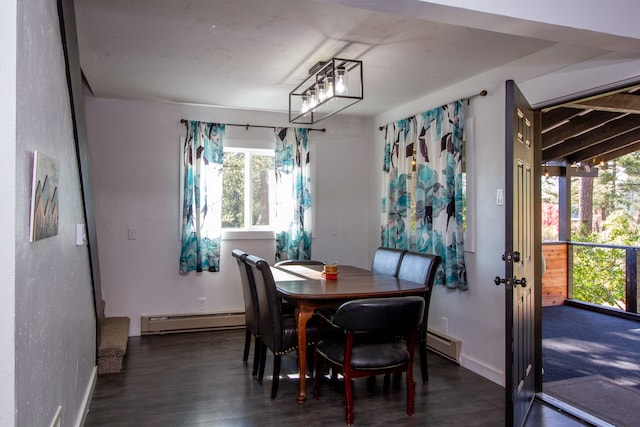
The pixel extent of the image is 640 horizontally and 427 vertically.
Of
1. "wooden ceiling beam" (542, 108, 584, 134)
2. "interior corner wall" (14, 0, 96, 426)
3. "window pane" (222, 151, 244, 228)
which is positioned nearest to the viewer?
"interior corner wall" (14, 0, 96, 426)

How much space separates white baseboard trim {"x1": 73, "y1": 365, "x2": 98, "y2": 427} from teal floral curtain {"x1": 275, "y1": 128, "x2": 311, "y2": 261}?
2.16 m

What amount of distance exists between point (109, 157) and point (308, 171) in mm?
2002

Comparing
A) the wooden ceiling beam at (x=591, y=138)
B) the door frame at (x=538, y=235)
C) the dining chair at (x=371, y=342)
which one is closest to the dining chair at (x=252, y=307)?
the dining chair at (x=371, y=342)

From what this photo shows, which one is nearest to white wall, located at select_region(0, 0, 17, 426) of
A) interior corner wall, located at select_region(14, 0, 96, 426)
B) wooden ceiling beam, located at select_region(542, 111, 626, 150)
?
interior corner wall, located at select_region(14, 0, 96, 426)

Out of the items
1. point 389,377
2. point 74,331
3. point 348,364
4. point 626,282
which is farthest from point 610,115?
point 74,331

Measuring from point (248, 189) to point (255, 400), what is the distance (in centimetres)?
256

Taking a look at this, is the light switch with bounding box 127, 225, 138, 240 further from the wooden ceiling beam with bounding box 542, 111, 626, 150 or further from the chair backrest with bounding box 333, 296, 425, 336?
the wooden ceiling beam with bounding box 542, 111, 626, 150

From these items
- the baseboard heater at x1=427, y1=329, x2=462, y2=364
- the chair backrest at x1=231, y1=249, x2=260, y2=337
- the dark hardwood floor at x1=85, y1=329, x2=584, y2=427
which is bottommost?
the dark hardwood floor at x1=85, y1=329, x2=584, y2=427

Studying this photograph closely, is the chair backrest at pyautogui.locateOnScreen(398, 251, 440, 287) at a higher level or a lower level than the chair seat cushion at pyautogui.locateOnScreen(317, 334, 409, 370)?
higher

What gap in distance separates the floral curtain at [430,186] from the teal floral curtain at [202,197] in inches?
68.7

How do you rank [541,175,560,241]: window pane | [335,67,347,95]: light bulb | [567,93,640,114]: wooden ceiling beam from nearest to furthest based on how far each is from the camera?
[335,67,347,95]: light bulb → [567,93,640,114]: wooden ceiling beam → [541,175,560,241]: window pane

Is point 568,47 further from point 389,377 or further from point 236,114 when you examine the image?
point 236,114

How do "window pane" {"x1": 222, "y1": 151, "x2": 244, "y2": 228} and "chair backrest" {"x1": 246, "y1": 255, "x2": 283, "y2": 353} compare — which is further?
"window pane" {"x1": 222, "y1": 151, "x2": 244, "y2": 228}

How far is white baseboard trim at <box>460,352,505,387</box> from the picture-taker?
136 inches
